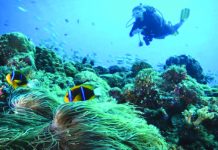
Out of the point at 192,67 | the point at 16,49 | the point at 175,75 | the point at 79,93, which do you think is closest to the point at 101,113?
the point at 79,93

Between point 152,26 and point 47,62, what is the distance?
5.17m

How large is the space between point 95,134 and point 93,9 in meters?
120

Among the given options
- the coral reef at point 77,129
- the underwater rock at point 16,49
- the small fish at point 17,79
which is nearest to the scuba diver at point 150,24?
the underwater rock at point 16,49

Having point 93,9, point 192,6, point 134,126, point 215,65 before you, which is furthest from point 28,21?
point 134,126

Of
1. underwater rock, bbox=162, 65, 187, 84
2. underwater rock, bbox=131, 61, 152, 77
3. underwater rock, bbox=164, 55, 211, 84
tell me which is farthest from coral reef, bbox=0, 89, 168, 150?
underwater rock, bbox=164, 55, 211, 84

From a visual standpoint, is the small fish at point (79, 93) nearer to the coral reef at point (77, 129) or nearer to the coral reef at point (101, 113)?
the coral reef at point (101, 113)

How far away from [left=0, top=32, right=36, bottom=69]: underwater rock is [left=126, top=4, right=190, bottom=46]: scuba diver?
4.84 metres

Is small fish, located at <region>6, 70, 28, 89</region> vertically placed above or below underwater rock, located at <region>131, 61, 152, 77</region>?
below

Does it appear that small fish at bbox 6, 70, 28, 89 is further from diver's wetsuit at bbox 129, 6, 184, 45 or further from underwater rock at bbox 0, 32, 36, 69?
diver's wetsuit at bbox 129, 6, 184, 45

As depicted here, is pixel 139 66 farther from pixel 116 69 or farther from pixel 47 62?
pixel 47 62

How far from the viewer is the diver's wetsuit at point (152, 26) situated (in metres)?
12.3

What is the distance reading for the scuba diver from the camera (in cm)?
1233

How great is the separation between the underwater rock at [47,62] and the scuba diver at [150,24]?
417 centimetres

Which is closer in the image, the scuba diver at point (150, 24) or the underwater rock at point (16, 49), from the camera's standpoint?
the underwater rock at point (16, 49)
